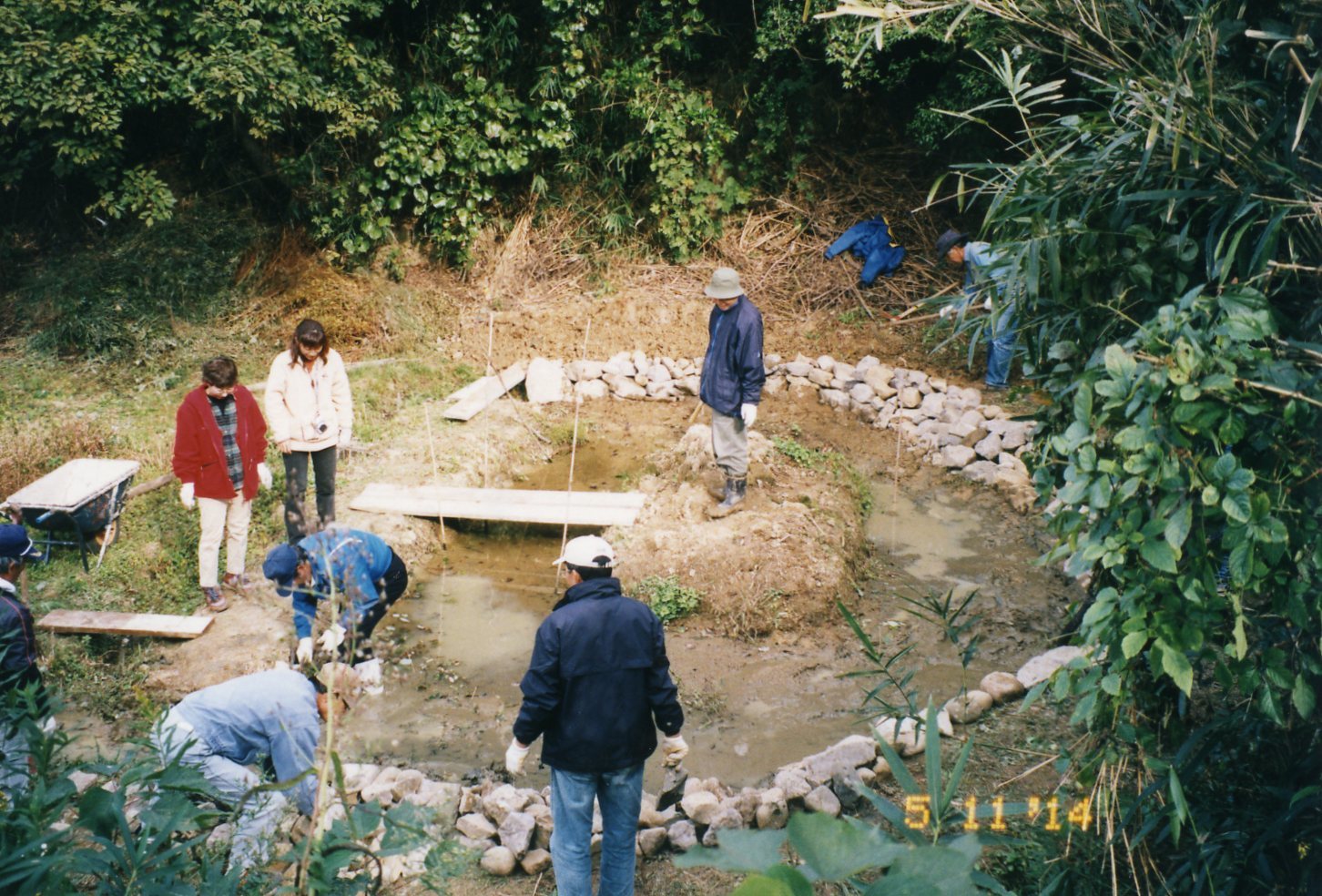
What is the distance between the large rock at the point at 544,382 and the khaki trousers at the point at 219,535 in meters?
3.95

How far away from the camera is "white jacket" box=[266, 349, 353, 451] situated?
602 centimetres

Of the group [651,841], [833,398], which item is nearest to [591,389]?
[833,398]

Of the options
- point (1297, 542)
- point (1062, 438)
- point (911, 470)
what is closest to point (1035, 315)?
point (1062, 438)

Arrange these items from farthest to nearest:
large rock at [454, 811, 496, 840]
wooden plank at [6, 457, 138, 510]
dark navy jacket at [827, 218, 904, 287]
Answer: dark navy jacket at [827, 218, 904, 287] → wooden plank at [6, 457, 138, 510] → large rock at [454, 811, 496, 840]

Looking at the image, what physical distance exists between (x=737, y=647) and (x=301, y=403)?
318 cm

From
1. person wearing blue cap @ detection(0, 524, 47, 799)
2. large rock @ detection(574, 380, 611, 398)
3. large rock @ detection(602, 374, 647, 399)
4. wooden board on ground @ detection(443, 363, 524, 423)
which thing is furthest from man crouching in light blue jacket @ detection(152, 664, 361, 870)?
large rock @ detection(602, 374, 647, 399)

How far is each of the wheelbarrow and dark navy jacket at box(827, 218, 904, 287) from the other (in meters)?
7.79

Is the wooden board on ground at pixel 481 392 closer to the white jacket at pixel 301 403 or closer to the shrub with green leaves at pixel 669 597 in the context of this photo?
the white jacket at pixel 301 403

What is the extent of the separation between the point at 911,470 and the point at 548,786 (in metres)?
4.94

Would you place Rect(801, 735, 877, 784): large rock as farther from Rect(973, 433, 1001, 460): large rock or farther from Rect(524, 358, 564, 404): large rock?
Rect(524, 358, 564, 404): large rock

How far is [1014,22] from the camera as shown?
2.88m

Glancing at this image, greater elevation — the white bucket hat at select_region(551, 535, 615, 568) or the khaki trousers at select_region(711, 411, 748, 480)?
the white bucket hat at select_region(551, 535, 615, 568)

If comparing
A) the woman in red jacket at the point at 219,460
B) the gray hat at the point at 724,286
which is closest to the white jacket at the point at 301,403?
the woman in red jacket at the point at 219,460

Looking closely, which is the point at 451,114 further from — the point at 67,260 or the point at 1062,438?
the point at 1062,438
